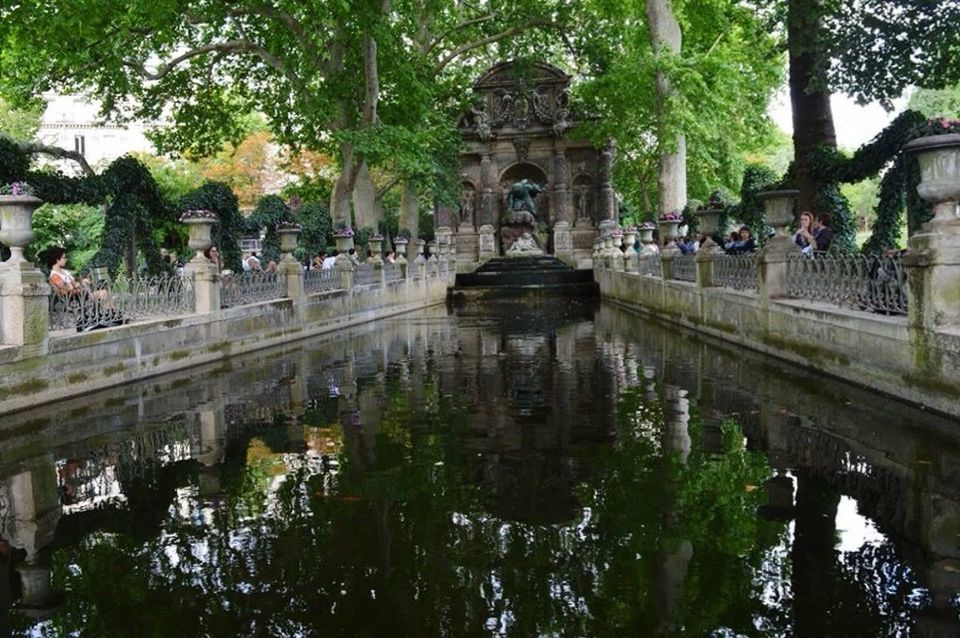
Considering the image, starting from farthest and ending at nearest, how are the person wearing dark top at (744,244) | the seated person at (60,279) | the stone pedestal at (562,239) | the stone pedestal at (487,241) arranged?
the stone pedestal at (487,241), the stone pedestal at (562,239), the person wearing dark top at (744,244), the seated person at (60,279)

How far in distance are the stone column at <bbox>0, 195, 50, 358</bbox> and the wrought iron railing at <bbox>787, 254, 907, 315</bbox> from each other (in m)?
9.62

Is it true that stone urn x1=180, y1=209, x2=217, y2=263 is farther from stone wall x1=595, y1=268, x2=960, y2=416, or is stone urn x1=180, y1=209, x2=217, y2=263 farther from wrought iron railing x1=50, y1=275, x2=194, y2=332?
stone wall x1=595, y1=268, x2=960, y2=416

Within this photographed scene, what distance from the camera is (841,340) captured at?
34.7ft

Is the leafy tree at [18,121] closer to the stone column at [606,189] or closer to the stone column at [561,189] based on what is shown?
the stone column at [561,189]

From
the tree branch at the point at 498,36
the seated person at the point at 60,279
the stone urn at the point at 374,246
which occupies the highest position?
the tree branch at the point at 498,36

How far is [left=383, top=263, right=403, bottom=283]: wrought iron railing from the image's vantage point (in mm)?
27375

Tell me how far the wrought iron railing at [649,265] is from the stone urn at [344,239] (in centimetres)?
802

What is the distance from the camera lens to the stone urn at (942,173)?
27.5 ft

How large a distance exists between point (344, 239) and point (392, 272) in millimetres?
4959

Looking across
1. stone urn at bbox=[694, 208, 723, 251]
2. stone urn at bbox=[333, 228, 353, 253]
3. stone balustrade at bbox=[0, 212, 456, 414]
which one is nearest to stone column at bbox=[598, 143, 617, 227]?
stone urn at bbox=[333, 228, 353, 253]

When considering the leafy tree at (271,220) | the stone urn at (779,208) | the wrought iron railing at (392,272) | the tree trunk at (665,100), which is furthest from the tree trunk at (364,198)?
the stone urn at (779,208)

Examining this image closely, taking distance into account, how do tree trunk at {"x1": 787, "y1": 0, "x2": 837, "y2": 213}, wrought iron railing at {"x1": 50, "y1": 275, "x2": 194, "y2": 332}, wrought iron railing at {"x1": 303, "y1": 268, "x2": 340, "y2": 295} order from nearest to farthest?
wrought iron railing at {"x1": 50, "y1": 275, "x2": 194, "y2": 332}, tree trunk at {"x1": 787, "y1": 0, "x2": 837, "y2": 213}, wrought iron railing at {"x1": 303, "y1": 268, "x2": 340, "y2": 295}

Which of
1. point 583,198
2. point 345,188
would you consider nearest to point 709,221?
point 345,188

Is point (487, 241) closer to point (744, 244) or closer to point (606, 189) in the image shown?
point (606, 189)
